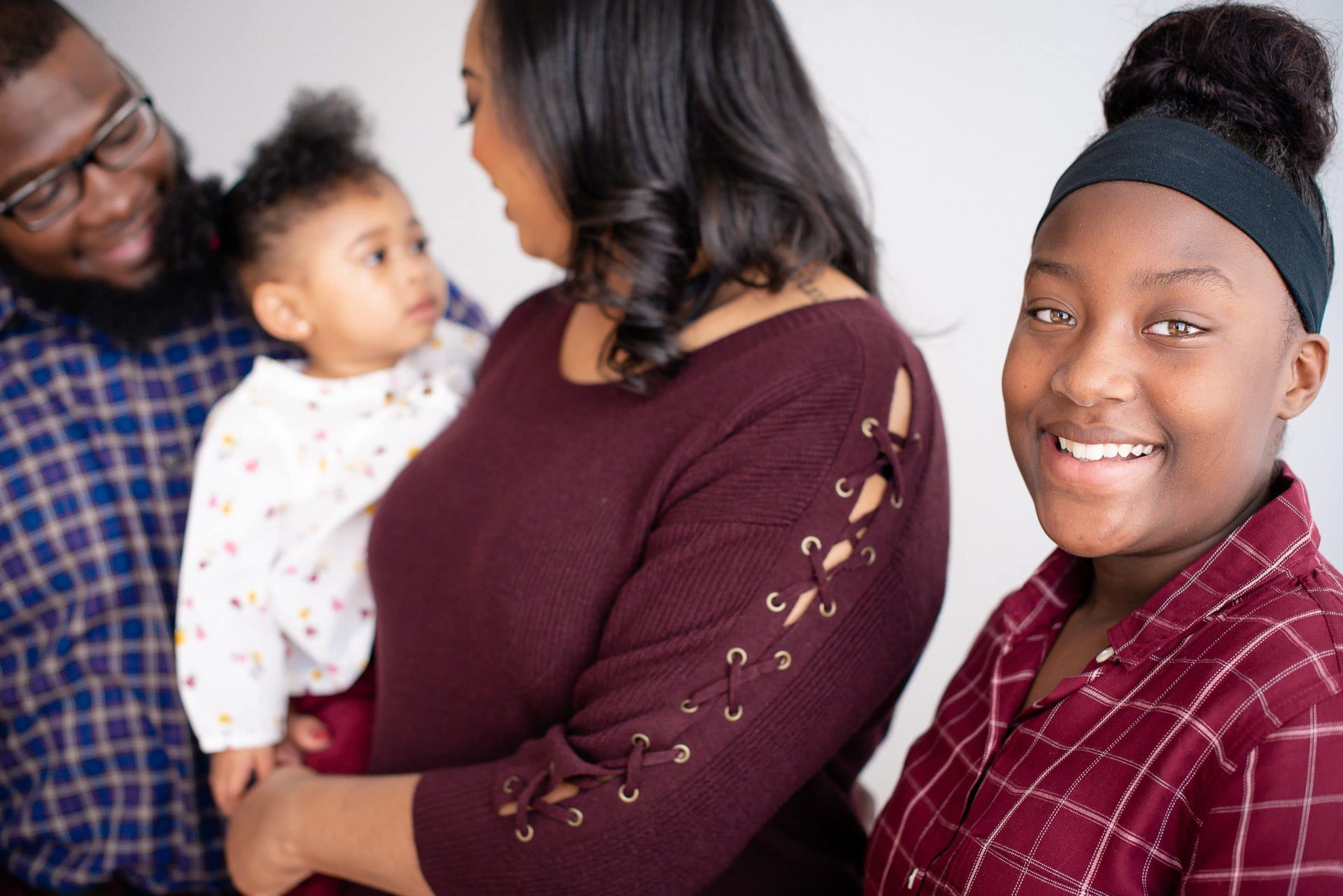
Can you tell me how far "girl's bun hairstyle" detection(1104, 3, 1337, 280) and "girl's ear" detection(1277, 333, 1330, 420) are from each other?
9cm

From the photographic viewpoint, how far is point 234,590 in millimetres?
1641

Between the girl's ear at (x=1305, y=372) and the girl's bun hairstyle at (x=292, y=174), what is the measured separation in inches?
55.3

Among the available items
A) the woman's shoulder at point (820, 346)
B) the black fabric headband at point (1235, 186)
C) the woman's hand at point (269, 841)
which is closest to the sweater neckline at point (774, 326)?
the woman's shoulder at point (820, 346)

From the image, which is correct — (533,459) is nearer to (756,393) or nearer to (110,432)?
(756,393)

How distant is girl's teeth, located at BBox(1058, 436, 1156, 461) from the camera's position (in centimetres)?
82

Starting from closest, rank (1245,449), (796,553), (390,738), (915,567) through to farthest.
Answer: (1245,449), (796,553), (915,567), (390,738)

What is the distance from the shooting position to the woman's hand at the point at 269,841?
4.44 feet

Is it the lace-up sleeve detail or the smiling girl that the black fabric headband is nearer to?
the smiling girl

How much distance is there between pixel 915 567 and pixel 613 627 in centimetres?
35

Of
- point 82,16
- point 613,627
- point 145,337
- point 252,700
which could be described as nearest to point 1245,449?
point 613,627

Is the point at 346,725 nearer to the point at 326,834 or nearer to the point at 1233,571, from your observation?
the point at 326,834

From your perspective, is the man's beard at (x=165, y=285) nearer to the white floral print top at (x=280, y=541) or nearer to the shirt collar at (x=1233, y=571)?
the white floral print top at (x=280, y=541)

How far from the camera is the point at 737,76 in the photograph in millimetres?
1275

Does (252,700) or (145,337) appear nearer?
(252,700)
